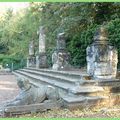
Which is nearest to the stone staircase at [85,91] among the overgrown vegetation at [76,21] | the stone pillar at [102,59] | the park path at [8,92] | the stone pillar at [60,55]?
the stone pillar at [102,59]

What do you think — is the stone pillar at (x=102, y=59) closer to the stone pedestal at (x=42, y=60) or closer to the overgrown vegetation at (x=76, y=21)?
the overgrown vegetation at (x=76, y=21)

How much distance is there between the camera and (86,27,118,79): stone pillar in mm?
9711

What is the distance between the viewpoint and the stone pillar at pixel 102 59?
31.9ft

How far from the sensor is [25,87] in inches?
343

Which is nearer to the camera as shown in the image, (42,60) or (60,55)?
(60,55)

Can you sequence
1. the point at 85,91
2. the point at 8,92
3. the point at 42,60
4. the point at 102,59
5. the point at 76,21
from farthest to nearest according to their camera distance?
the point at 42,60 < the point at 76,21 < the point at 8,92 < the point at 102,59 < the point at 85,91

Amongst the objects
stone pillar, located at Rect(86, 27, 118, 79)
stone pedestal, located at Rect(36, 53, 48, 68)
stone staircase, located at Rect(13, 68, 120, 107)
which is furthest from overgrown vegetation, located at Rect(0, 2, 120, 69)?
stone staircase, located at Rect(13, 68, 120, 107)

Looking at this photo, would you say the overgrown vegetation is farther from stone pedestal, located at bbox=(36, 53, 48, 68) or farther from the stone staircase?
the stone staircase

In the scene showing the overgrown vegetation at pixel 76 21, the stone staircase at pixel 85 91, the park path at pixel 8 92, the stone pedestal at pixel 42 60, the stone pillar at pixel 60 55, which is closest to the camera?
the stone staircase at pixel 85 91

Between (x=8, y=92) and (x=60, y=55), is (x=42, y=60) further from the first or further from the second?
(x=8, y=92)

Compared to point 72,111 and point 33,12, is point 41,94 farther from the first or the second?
point 33,12

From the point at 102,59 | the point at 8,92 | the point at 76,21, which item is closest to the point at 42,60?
the point at 76,21

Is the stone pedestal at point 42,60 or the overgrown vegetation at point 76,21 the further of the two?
the stone pedestal at point 42,60

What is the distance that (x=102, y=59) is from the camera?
9.77m
